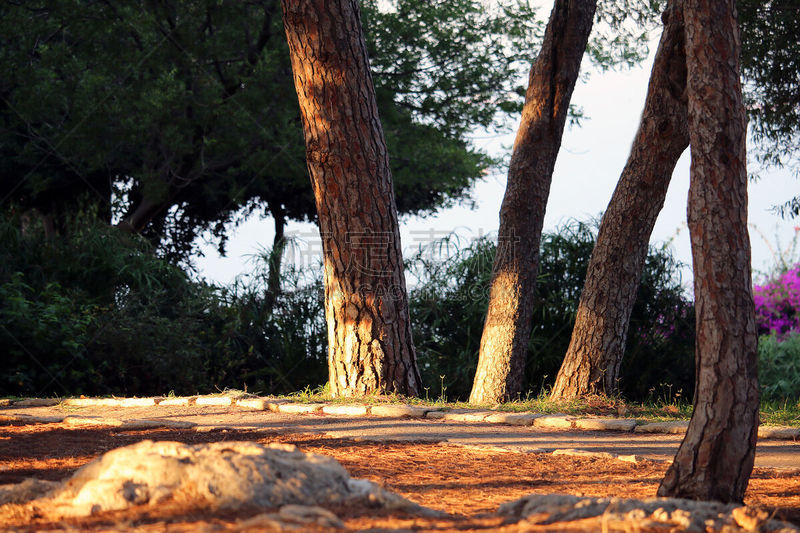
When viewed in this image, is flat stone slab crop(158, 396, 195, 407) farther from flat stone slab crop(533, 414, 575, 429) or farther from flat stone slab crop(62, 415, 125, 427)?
flat stone slab crop(533, 414, 575, 429)

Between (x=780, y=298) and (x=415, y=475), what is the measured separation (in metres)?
11.8

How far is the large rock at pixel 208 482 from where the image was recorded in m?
2.56

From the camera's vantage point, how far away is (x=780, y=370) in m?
11.5

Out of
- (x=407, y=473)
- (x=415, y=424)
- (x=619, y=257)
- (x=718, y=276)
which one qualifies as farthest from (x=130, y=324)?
(x=718, y=276)

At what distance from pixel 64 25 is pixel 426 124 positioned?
21.2 ft

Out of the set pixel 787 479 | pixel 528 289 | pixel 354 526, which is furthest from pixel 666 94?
pixel 354 526

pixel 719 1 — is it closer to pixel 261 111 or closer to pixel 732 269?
pixel 732 269

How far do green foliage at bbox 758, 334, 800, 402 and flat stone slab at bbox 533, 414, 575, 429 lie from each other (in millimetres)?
6593

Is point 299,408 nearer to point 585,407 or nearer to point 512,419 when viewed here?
point 512,419

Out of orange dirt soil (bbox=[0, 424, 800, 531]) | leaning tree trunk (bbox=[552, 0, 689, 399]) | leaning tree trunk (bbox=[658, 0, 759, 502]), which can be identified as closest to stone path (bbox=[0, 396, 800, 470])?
orange dirt soil (bbox=[0, 424, 800, 531])

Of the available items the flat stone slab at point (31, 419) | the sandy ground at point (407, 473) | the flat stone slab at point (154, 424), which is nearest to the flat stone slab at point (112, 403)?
the flat stone slab at point (31, 419)

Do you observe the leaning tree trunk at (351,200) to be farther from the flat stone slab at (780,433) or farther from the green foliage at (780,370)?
the green foliage at (780,370)

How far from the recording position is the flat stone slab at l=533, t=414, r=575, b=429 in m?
5.41

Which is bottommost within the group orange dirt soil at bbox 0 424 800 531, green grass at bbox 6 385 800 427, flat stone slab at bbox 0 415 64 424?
orange dirt soil at bbox 0 424 800 531
